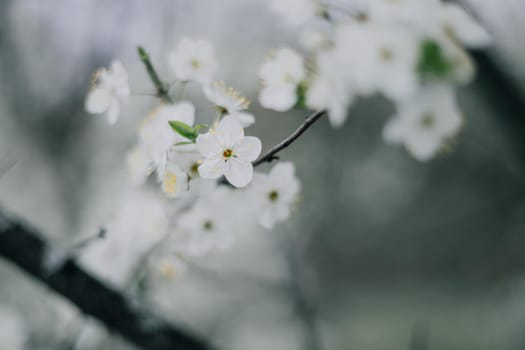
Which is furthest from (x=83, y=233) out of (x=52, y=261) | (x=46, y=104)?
(x=52, y=261)

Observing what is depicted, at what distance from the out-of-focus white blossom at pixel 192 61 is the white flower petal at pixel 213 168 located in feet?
0.73

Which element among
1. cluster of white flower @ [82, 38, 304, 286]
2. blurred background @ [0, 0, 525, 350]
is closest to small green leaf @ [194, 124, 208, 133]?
cluster of white flower @ [82, 38, 304, 286]

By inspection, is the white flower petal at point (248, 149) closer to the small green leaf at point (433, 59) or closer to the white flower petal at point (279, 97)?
the white flower petal at point (279, 97)

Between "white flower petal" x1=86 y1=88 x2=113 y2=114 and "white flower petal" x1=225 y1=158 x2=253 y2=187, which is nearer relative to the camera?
"white flower petal" x1=225 y1=158 x2=253 y2=187

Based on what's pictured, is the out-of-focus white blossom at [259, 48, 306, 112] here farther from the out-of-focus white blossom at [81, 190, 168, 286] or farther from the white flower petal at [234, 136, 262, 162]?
the out-of-focus white blossom at [81, 190, 168, 286]

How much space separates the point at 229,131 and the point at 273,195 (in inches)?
8.2

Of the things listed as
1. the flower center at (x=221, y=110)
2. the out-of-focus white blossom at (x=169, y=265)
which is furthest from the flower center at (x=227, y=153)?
the out-of-focus white blossom at (x=169, y=265)

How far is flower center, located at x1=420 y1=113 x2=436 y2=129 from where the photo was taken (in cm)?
43

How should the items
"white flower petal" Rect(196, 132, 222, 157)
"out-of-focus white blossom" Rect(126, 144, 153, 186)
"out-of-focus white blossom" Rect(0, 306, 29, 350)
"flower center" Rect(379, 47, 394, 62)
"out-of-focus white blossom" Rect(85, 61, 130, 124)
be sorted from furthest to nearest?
"out-of-focus white blossom" Rect(0, 306, 29, 350), "out-of-focus white blossom" Rect(126, 144, 153, 186), "out-of-focus white blossom" Rect(85, 61, 130, 124), "white flower petal" Rect(196, 132, 222, 157), "flower center" Rect(379, 47, 394, 62)

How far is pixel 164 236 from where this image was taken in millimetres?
954

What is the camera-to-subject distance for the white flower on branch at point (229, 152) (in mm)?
590

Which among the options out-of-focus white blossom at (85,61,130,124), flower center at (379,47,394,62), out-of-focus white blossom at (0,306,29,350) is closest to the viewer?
flower center at (379,47,394,62)

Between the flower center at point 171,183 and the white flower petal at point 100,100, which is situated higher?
the white flower petal at point 100,100

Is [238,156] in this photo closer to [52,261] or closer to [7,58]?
[52,261]
